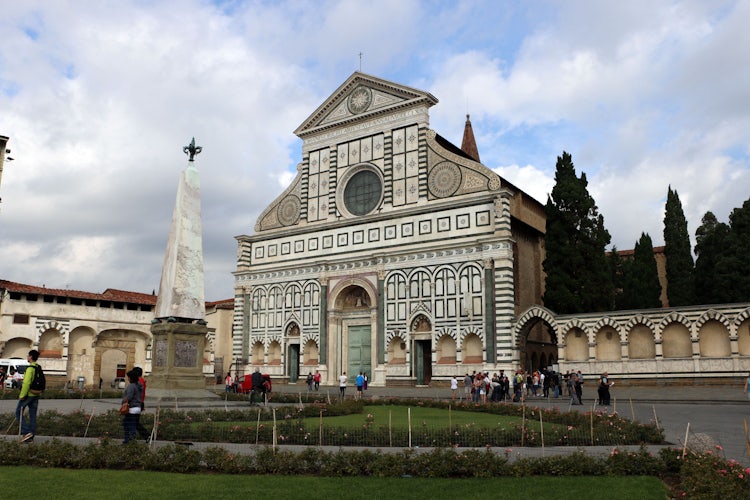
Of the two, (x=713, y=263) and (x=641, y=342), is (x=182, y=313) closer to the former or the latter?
(x=641, y=342)

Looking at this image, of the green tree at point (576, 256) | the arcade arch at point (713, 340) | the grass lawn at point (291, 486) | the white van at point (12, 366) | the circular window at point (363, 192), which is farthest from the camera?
the circular window at point (363, 192)

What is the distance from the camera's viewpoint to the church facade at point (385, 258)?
38.1 m

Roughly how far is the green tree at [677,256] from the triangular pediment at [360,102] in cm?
1820

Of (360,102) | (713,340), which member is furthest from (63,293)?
(713,340)

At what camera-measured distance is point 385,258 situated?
→ 1644 inches

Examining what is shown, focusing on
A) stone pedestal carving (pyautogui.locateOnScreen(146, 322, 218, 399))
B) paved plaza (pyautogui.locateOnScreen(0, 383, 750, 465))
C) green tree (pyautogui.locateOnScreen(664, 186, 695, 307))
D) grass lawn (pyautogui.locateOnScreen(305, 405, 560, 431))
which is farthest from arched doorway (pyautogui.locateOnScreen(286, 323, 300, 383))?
green tree (pyautogui.locateOnScreen(664, 186, 695, 307))

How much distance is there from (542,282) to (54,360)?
113ft

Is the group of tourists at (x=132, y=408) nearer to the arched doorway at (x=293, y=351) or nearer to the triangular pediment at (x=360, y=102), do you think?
the triangular pediment at (x=360, y=102)

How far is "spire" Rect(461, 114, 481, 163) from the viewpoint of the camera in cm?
6506

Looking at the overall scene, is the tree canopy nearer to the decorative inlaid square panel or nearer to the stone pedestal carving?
the decorative inlaid square panel

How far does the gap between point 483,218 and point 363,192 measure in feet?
31.7

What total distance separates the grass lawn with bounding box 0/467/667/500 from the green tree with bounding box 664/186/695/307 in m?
36.1

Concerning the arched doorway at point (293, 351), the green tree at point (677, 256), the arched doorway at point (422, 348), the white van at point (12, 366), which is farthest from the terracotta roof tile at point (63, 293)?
the green tree at point (677, 256)

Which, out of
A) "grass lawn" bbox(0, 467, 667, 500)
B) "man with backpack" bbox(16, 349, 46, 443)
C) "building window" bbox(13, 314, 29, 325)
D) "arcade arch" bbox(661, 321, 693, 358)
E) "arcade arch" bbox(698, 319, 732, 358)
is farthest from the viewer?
"building window" bbox(13, 314, 29, 325)
